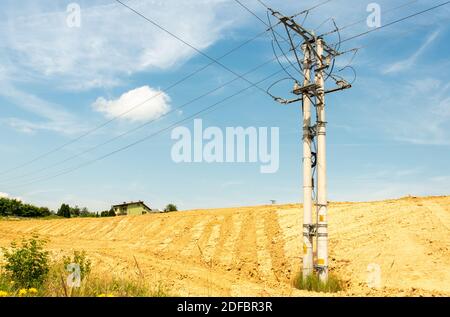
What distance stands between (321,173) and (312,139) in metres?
1.38

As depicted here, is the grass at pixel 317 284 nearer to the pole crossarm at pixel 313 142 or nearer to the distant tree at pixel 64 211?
the pole crossarm at pixel 313 142

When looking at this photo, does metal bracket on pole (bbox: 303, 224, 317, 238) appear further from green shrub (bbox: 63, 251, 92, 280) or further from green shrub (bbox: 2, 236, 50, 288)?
green shrub (bbox: 2, 236, 50, 288)

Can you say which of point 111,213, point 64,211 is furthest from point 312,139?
point 64,211

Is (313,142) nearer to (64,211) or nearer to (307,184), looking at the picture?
(307,184)

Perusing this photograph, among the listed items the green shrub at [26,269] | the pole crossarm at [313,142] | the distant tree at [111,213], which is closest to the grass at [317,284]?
the pole crossarm at [313,142]

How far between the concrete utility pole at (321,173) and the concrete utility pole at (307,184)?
1.05 ft

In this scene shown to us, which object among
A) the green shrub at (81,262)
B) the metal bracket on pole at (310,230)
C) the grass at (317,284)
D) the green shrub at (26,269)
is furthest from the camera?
the metal bracket on pole at (310,230)

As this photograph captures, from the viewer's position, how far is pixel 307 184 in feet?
48.4

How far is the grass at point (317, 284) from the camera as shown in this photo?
13.9m
